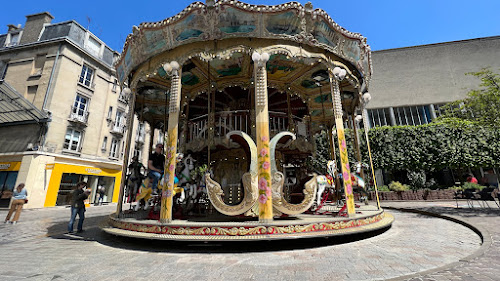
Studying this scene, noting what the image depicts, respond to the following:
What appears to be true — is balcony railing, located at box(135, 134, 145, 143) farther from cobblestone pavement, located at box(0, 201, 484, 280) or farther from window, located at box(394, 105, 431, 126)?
window, located at box(394, 105, 431, 126)

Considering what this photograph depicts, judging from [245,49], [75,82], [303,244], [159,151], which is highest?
[75,82]

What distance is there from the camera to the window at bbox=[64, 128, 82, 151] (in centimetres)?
1919

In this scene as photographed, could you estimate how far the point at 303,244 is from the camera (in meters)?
5.78

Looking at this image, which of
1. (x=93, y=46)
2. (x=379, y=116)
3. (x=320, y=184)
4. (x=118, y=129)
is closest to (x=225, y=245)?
(x=320, y=184)

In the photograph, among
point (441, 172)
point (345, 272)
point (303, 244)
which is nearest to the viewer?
point (345, 272)

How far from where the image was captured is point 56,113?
1830cm

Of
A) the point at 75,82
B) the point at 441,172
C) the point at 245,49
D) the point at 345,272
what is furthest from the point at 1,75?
the point at 441,172

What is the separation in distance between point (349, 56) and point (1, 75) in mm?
29809

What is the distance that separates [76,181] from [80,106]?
Result: 7.12 m

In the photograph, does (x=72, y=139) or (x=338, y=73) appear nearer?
(x=338, y=73)

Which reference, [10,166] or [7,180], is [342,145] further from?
[7,180]

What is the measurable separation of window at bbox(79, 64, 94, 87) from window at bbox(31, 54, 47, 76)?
2.83 metres

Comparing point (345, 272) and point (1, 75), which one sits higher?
point (1, 75)

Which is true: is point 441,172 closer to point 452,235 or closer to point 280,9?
point 452,235
